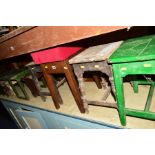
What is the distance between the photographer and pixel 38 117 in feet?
7.80

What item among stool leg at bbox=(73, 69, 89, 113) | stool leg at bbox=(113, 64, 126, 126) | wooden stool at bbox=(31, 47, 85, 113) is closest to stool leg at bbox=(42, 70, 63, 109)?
wooden stool at bbox=(31, 47, 85, 113)

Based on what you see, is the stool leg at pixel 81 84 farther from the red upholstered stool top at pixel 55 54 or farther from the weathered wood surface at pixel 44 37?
the weathered wood surface at pixel 44 37

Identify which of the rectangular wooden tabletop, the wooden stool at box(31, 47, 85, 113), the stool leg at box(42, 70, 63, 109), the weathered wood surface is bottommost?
the stool leg at box(42, 70, 63, 109)

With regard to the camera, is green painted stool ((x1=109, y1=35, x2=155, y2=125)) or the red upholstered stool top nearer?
green painted stool ((x1=109, y1=35, x2=155, y2=125))

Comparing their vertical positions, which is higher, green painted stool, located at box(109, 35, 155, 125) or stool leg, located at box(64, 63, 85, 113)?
green painted stool, located at box(109, 35, 155, 125)

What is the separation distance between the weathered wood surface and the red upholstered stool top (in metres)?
0.16

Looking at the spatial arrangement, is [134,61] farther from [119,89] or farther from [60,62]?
[60,62]

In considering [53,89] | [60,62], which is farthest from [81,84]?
[53,89]

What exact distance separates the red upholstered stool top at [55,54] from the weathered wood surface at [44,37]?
16 centimetres

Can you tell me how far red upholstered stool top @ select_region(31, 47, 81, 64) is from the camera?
59.9 inches

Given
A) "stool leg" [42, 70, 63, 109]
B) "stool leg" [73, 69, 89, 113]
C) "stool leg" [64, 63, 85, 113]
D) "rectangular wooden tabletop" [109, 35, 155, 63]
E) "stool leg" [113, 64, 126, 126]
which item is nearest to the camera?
"rectangular wooden tabletop" [109, 35, 155, 63]

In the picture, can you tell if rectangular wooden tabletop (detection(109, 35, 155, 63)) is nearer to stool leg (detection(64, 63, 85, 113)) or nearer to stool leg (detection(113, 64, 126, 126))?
stool leg (detection(113, 64, 126, 126))

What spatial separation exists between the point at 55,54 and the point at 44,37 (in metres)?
0.28
